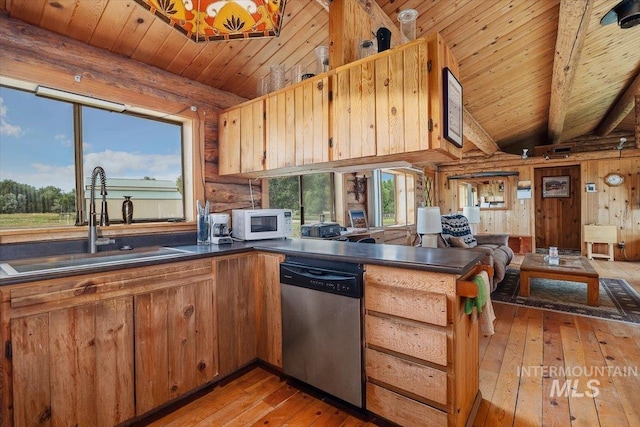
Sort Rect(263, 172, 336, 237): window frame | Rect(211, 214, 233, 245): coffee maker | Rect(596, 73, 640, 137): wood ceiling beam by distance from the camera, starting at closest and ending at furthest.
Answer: Rect(211, 214, 233, 245): coffee maker
Rect(263, 172, 336, 237): window frame
Rect(596, 73, 640, 137): wood ceiling beam

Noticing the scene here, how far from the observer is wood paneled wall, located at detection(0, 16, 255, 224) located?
1.83 meters

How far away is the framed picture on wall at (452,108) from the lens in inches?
66.6

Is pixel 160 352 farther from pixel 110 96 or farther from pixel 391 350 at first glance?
pixel 110 96

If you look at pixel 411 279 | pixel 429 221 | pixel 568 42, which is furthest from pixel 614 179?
pixel 411 279

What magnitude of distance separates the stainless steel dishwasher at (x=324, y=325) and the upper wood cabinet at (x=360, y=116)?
2.51ft

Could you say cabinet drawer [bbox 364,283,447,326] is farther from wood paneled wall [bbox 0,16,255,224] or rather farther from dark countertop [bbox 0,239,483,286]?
wood paneled wall [bbox 0,16,255,224]

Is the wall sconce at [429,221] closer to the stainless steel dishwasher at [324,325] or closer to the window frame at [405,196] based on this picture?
the window frame at [405,196]

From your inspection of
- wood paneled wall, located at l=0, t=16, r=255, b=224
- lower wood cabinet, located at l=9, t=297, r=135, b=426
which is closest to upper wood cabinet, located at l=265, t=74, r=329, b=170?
wood paneled wall, located at l=0, t=16, r=255, b=224

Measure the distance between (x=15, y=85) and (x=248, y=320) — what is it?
214 centimetres

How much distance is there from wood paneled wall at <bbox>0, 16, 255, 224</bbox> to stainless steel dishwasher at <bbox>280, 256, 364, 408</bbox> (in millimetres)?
1264

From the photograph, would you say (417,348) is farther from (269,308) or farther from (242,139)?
(242,139)

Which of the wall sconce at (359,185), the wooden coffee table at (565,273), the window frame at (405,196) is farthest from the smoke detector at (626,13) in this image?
the window frame at (405,196)

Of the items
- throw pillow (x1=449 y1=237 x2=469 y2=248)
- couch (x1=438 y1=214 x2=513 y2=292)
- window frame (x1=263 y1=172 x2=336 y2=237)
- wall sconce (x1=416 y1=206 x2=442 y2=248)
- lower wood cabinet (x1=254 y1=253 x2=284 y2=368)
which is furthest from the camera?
throw pillow (x1=449 y1=237 x2=469 y2=248)

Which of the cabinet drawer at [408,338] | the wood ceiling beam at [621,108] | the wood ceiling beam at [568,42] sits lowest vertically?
the cabinet drawer at [408,338]
